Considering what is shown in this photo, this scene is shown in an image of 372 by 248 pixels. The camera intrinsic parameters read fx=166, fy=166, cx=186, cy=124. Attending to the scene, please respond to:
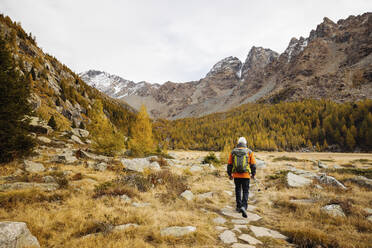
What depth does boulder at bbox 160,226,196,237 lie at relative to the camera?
429 cm

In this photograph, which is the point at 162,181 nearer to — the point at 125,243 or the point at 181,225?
the point at 181,225

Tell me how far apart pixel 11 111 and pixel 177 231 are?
12.2m

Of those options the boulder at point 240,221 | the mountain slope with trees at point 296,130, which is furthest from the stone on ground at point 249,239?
the mountain slope with trees at point 296,130

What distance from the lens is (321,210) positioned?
6.51m

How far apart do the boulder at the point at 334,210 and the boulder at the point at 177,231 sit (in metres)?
5.55

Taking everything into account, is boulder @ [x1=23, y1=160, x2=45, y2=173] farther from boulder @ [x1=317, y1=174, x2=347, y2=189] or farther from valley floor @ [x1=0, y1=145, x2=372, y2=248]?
boulder @ [x1=317, y1=174, x2=347, y2=189]

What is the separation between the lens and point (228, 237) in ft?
15.1

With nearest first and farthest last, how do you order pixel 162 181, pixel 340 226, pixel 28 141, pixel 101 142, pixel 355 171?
1. pixel 340 226
2. pixel 162 181
3. pixel 28 141
4. pixel 355 171
5. pixel 101 142

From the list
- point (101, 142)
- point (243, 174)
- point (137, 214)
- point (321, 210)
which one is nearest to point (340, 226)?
point (321, 210)

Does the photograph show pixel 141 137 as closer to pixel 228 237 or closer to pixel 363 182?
pixel 228 237

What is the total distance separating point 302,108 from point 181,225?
472 feet

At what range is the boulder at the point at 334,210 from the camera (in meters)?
6.20

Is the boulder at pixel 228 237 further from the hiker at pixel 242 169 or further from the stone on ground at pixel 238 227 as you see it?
the hiker at pixel 242 169

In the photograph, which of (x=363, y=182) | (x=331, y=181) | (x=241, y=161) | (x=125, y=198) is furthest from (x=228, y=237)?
(x=363, y=182)
